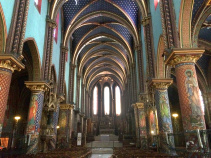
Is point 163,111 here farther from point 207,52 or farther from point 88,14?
point 88,14

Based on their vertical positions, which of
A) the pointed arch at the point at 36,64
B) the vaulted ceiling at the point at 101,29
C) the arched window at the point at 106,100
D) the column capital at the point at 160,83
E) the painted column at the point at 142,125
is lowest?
the painted column at the point at 142,125

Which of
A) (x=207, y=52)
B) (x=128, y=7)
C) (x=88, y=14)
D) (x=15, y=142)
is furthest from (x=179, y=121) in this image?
(x=15, y=142)

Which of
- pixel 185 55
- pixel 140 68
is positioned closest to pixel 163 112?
pixel 185 55

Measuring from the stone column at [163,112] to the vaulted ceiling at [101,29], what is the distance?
8584 mm

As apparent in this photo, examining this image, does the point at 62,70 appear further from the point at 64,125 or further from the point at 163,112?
the point at 163,112

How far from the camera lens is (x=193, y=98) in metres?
8.17

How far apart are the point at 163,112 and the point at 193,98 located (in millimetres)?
4271

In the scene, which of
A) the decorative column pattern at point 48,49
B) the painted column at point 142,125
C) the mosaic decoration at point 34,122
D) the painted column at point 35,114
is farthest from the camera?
the painted column at point 142,125

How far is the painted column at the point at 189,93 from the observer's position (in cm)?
776

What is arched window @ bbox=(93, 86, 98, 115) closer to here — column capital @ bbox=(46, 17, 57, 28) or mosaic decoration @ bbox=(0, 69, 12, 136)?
column capital @ bbox=(46, 17, 57, 28)

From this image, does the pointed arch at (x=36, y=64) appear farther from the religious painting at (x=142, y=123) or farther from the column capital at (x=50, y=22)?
the religious painting at (x=142, y=123)

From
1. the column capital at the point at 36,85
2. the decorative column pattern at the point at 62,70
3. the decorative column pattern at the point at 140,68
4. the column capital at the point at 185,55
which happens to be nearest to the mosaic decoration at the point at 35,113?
the column capital at the point at 36,85

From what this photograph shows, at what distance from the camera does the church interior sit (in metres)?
8.64

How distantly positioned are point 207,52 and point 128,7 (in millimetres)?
9476
